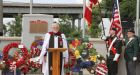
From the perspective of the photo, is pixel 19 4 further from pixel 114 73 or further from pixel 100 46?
pixel 114 73

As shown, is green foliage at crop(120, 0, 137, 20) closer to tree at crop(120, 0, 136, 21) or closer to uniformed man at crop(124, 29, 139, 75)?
tree at crop(120, 0, 136, 21)

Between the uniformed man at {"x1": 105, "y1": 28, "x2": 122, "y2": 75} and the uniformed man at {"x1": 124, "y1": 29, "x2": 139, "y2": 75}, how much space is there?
1.09ft

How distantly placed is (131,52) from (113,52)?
0.68 metres

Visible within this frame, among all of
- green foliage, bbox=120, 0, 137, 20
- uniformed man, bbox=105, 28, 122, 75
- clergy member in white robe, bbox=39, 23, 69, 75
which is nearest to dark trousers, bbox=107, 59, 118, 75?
uniformed man, bbox=105, 28, 122, 75

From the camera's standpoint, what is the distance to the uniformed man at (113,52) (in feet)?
46.4

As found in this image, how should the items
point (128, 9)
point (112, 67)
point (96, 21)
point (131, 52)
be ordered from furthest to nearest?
point (96, 21) → point (128, 9) → point (112, 67) → point (131, 52)

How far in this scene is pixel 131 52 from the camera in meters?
13.8

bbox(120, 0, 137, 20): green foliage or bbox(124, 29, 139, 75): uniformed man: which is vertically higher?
bbox(120, 0, 137, 20): green foliage

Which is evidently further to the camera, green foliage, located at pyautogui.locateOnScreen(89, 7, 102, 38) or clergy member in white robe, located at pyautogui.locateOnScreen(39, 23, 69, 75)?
green foliage, located at pyautogui.locateOnScreen(89, 7, 102, 38)

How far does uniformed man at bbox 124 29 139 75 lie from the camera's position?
1364cm

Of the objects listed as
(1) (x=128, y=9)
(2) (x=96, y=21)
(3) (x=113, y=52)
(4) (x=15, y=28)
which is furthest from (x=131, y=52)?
(4) (x=15, y=28)

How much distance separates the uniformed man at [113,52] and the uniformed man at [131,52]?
331 mm

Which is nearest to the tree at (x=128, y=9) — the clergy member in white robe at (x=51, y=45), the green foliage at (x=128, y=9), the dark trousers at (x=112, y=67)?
the green foliage at (x=128, y=9)

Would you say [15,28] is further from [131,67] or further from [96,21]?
[131,67]
